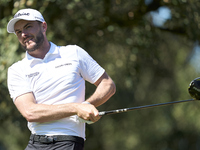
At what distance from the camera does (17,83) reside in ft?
11.9

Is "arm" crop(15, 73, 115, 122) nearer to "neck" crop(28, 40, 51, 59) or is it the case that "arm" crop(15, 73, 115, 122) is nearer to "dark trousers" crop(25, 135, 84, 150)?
"dark trousers" crop(25, 135, 84, 150)

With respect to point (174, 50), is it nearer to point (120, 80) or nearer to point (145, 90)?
point (145, 90)

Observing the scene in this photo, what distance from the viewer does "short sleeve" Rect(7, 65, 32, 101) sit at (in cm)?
359

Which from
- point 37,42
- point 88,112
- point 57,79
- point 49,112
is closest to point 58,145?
point 49,112

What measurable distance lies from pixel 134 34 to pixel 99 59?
123 cm

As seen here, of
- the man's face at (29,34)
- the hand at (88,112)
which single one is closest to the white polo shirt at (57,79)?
the man's face at (29,34)

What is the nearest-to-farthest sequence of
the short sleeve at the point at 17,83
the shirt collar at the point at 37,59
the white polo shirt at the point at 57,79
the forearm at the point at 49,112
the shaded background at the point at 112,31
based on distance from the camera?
the forearm at the point at 49,112 < the white polo shirt at the point at 57,79 < the short sleeve at the point at 17,83 < the shirt collar at the point at 37,59 < the shaded background at the point at 112,31

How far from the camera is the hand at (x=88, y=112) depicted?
320 cm

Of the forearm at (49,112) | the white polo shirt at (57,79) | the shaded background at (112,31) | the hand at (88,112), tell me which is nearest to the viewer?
the hand at (88,112)

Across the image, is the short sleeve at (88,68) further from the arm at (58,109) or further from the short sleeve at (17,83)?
the short sleeve at (17,83)

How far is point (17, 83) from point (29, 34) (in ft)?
1.53

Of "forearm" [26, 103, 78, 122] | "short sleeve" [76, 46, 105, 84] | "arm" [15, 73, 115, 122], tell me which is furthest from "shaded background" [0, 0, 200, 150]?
"forearm" [26, 103, 78, 122]

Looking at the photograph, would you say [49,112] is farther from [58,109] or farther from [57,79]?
[57,79]

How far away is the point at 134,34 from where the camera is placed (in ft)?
32.6
